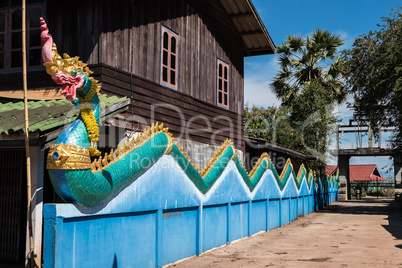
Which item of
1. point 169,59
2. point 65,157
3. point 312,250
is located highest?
point 169,59

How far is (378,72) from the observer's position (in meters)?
21.2

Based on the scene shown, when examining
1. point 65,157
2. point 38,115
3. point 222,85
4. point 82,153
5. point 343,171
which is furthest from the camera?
point 343,171

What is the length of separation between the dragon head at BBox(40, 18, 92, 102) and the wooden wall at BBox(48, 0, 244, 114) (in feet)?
16.1

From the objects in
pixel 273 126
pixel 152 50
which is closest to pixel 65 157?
pixel 152 50

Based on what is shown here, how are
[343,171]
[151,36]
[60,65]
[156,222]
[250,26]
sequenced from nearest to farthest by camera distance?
[60,65] → [156,222] → [151,36] → [250,26] → [343,171]

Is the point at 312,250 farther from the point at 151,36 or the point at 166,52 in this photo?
the point at 151,36

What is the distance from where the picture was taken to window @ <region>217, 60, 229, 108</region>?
15961 mm

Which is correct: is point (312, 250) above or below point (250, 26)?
below

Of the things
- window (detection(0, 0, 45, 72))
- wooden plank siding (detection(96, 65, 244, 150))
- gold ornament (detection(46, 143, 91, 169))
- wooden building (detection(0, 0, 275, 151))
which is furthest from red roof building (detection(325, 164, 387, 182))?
gold ornament (detection(46, 143, 91, 169))

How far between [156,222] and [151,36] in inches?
238

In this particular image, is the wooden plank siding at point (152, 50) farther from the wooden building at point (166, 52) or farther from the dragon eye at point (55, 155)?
the dragon eye at point (55, 155)

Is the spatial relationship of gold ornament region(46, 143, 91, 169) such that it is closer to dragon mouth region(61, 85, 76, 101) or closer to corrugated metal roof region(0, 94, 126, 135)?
dragon mouth region(61, 85, 76, 101)

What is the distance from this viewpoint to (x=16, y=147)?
7.68m

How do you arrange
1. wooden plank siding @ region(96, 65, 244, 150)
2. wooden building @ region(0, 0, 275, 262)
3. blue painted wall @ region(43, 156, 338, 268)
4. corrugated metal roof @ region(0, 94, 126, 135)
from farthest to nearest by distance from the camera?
wooden plank siding @ region(96, 65, 244, 150) < wooden building @ region(0, 0, 275, 262) < corrugated metal roof @ region(0, 94, 126, 135) < blue painted wall @ region(43, 156, 338, 268)
